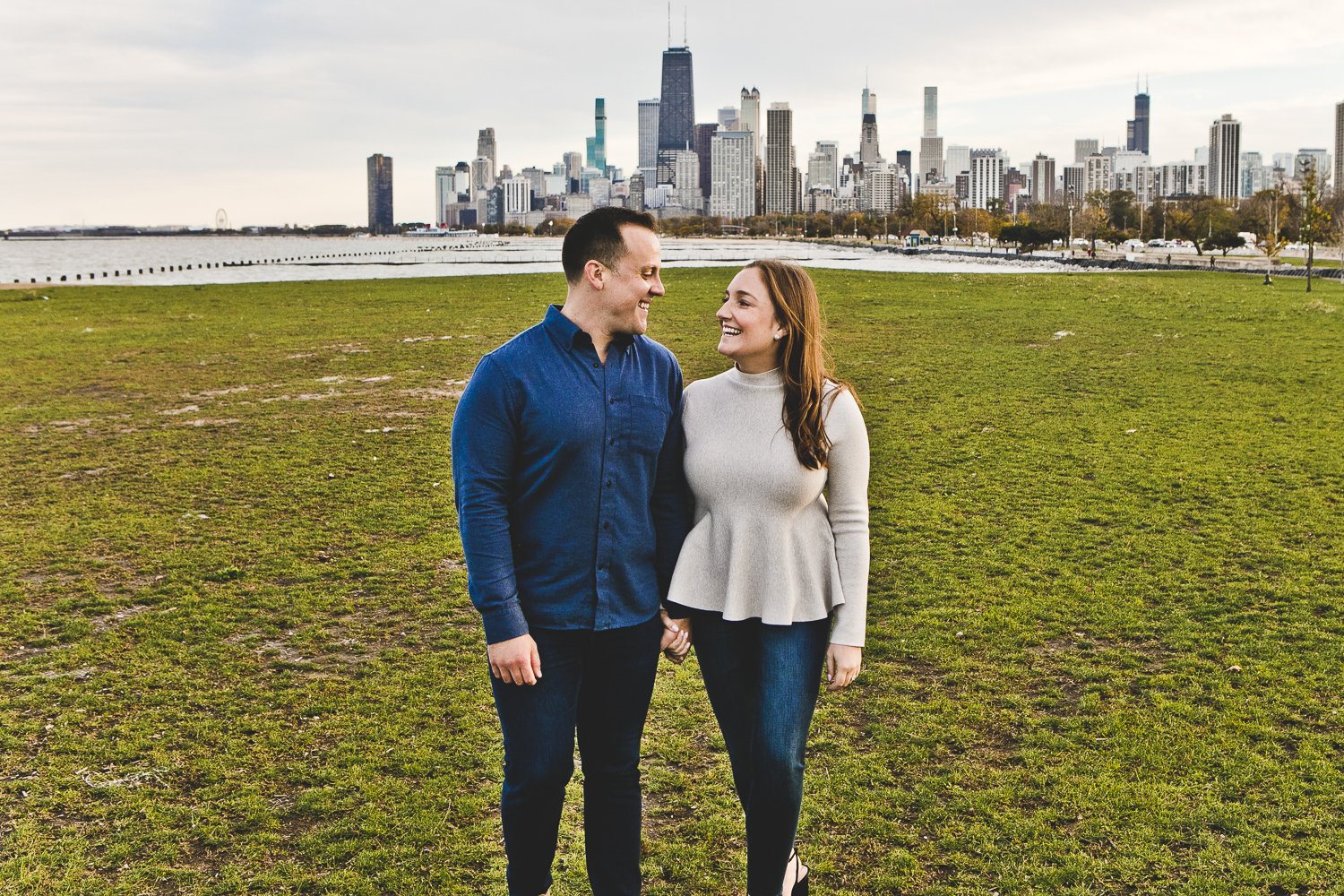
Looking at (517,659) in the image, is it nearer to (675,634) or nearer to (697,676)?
(675,634)

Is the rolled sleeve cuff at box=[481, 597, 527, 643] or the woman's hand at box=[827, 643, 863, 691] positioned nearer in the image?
the rolled sleeve cuff at box=[481, 597, 527, 643]

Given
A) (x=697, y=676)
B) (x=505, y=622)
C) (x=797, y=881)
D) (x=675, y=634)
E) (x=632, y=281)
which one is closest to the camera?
(x=505, y=622)

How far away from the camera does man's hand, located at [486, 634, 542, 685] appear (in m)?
3.28

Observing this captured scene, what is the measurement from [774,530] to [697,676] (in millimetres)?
2885

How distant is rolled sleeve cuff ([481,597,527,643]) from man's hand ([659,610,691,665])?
0.50m

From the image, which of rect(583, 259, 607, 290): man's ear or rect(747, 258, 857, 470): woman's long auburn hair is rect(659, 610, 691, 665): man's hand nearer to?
rect(747, 258, 857, 470): woman's long auburn hair

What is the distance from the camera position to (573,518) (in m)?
3.39

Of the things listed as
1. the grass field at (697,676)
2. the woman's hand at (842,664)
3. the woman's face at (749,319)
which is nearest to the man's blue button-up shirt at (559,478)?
the woman's face at (749,319)

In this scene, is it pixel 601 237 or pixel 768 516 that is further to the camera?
pixel 768 516

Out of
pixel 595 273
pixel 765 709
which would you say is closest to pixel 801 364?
pixel 595 273

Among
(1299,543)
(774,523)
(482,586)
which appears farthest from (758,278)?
(1299,543)

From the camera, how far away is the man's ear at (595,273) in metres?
3.39

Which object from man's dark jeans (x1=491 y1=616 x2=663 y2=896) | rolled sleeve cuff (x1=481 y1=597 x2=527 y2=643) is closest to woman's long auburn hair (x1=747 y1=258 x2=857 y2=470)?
man's dark jeans (x1=491 y1=616 x2=663 y2=896)

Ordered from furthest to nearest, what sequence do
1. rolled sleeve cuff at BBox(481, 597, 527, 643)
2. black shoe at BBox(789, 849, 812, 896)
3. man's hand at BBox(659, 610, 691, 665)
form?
black shoe at BBox(789, 849, 812, 896)
man's hand at BBox(659, 610, 691, 665)
rolled sleeve cuff at BBox(481, 597, 527, 643)
